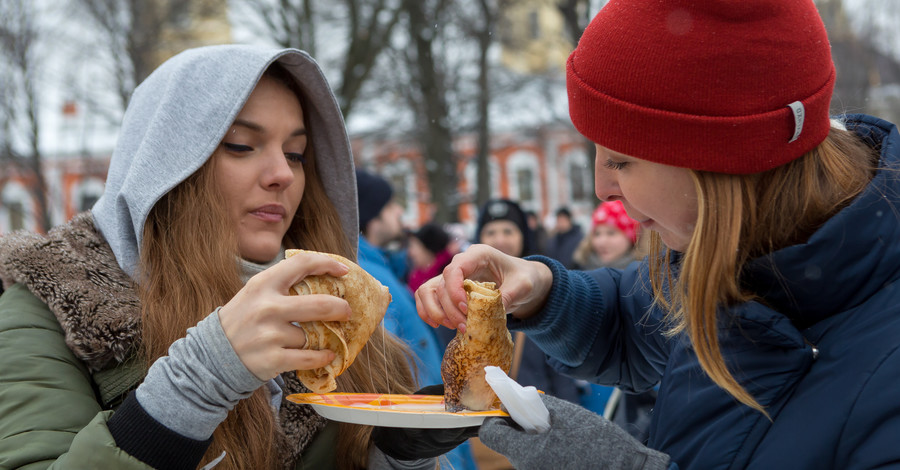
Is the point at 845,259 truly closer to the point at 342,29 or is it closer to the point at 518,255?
the point at 518,255

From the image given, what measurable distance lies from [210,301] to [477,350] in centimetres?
87

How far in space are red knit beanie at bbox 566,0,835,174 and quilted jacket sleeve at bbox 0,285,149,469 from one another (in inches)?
59.2

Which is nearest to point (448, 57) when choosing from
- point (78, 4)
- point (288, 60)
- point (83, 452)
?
point (78, 4)

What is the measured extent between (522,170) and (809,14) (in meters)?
27.6

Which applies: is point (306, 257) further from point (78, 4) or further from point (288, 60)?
point (78, 4)

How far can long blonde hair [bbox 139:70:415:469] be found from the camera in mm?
2092

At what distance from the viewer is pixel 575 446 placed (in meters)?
1.58

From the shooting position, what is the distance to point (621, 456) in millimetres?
1553

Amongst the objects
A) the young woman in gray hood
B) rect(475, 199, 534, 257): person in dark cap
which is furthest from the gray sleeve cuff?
rect(475, 199, 534, 257): person in dark cap

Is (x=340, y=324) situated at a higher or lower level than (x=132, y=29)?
higher

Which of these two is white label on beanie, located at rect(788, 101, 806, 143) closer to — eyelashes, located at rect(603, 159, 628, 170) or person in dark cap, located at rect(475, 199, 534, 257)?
eyelashes, located at rect(603, 159, 628, 170)

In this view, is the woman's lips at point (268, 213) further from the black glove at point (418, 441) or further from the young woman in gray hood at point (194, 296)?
the black glove at point (418, 441)

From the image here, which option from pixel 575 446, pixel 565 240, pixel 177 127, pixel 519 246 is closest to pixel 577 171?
pixel 565 240

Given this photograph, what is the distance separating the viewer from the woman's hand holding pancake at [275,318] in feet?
5.38
